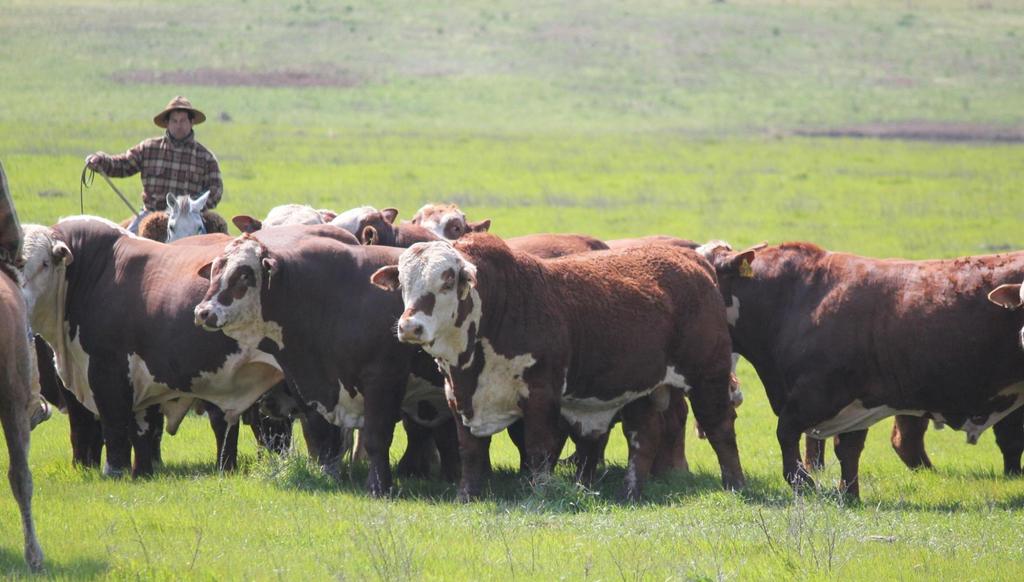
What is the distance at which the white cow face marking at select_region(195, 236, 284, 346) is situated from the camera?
1154cm

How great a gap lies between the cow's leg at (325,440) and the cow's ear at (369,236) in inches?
88.5

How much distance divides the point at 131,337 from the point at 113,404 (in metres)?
0.58

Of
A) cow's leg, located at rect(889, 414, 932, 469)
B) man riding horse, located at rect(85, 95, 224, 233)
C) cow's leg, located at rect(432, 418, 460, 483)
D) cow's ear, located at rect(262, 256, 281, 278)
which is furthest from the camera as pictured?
man riding horse, located at rect(85, 95, 224, 233)

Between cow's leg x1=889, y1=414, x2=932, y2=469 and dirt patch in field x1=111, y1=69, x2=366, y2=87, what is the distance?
49.6 metres

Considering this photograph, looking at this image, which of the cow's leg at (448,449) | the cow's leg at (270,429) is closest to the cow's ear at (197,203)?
the cow's leg at (270,429)

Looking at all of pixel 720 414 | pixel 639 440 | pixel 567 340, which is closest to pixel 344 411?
pixel 567 340

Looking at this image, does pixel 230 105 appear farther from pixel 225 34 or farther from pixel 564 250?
pixel 564 250

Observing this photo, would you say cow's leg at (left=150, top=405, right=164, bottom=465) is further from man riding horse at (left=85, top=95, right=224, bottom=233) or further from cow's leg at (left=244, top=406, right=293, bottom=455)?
man riding horse at (left=85, top=95, right=224, bottom=233)

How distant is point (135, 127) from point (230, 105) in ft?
38.1

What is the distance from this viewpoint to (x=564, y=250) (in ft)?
45.9

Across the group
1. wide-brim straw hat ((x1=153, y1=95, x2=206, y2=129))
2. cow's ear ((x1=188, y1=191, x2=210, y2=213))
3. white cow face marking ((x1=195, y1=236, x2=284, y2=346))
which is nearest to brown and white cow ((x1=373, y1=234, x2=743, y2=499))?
white cow face marking ((x1=195, y1=236, x2=284, y2=346))

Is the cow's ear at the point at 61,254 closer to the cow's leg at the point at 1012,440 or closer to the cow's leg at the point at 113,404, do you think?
the cow's leg at the point at 113,404

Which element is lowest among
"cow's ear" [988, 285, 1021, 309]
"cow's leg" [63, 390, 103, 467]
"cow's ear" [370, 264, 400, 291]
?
"cow's leg" [63, 390, 103, 467]

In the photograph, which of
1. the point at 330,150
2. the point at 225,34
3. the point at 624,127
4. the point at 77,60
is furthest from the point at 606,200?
the point at 225,34
